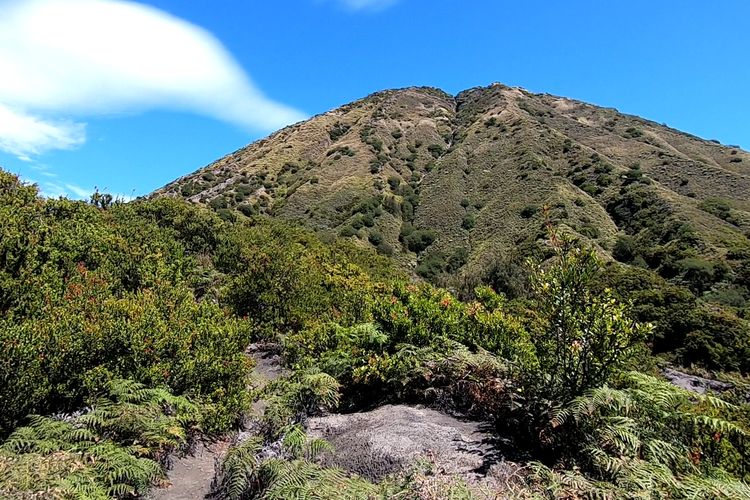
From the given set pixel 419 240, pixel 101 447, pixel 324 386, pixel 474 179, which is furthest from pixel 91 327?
pixel 474 179

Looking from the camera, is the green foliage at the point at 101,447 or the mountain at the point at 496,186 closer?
the green foliage at the point at 101,447

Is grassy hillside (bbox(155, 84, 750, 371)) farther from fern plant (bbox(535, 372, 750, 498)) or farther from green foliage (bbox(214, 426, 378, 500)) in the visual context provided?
green foliage (bbox(214, 426, 378, 500))

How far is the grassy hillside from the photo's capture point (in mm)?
35875

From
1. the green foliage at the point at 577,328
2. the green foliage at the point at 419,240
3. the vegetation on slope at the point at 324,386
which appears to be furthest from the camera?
the green foliage at the point at 419,240

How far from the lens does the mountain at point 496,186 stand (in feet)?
153

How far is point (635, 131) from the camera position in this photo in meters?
82.6

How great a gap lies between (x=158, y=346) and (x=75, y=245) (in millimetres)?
6133

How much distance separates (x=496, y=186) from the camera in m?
65.0

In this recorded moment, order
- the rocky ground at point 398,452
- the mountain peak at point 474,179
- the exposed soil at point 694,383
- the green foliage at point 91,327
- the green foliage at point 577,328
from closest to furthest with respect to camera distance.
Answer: the rocky ground at point 398,452
the green foliage at point 577,328
the green foliage at point 91,327
the exposed soil at point 694,383
the mountain peak at point 474,179

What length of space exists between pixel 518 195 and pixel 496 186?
5.76 meters

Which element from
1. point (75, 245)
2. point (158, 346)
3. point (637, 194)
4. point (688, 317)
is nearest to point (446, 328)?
point (158, 346)

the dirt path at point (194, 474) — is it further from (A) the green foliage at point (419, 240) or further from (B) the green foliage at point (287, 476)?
(A) the green foliage at point (419, 240)

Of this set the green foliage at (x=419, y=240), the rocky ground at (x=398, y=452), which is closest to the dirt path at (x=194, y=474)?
the rocky ground at (x=398, y=452)

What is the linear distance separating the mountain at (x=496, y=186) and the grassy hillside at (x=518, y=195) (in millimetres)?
240
